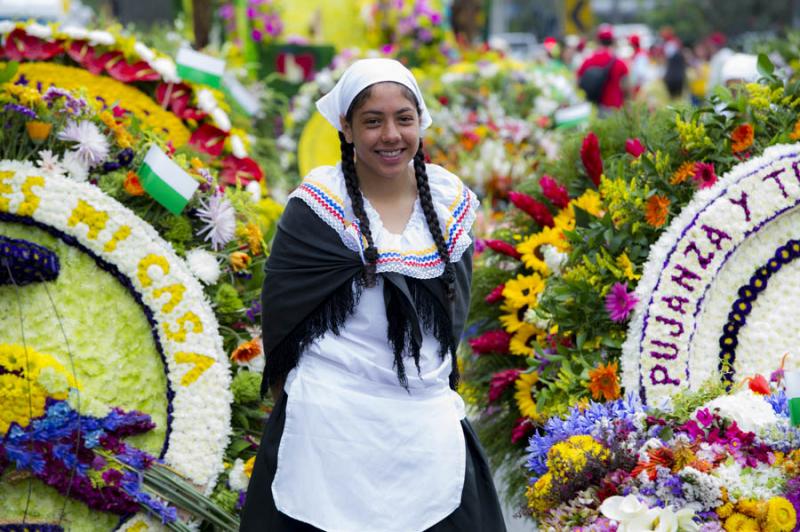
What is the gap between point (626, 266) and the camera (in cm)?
397

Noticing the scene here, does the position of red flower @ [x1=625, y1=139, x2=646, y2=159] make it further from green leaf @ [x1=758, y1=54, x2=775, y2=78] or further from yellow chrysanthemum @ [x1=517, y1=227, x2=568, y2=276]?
green leaf @ [x1=758, y1=54, x2=775, y2=78]

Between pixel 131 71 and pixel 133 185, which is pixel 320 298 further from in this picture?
pixel 131 71

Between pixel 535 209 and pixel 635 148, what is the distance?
1.54 feet

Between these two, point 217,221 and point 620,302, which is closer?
A: point 620,302

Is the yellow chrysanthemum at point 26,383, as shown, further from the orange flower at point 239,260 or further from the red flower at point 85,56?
the red flower at point 85,56

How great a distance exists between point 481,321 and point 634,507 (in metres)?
1.75

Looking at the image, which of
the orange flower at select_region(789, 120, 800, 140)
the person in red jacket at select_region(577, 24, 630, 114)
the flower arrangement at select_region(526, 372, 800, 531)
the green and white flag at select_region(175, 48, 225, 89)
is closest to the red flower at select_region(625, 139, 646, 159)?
the orange flower at select_region(789, 120, 800, 140)

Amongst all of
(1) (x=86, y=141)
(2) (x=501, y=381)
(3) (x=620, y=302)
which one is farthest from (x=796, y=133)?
(1) (x=86, y=141)

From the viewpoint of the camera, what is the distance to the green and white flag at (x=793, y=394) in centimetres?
305

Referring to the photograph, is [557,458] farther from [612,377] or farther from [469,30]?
[469,30]

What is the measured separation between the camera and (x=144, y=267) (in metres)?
4.00

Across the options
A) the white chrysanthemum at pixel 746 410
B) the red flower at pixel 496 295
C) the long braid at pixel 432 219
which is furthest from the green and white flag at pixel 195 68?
the white chrysanthemum at pixel 746 410

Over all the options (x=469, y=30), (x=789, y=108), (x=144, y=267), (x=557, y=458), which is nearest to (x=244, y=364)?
(x=144, y=267)

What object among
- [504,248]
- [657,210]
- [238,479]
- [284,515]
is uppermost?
[657,210]
